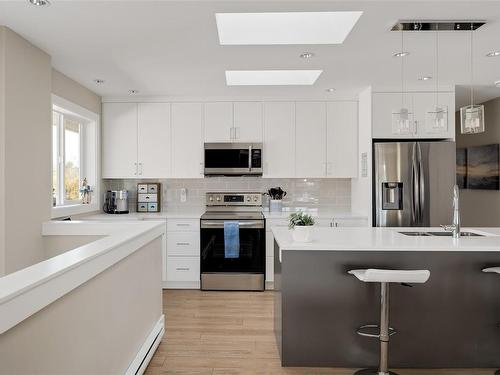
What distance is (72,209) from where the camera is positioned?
13.7 feet

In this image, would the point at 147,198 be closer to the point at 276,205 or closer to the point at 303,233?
the point at 276,205

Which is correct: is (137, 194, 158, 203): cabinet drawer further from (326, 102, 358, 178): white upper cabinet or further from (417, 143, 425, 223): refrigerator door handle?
(417, 143, 425, 223): refrigerator door handle

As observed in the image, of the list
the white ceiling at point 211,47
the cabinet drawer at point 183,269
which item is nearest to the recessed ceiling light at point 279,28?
the white ceiling at point 211,47

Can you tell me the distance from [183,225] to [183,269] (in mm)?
513

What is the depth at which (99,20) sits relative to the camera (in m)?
2.60

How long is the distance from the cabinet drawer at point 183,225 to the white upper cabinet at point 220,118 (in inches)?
42.1

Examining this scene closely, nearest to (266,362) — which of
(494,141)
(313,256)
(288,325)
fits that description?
(288,325)

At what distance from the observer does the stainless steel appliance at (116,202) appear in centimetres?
493

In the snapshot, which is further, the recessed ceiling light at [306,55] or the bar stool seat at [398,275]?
the recessed ceiling light at [306,55]

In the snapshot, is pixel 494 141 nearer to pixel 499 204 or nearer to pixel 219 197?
pixel 499 204

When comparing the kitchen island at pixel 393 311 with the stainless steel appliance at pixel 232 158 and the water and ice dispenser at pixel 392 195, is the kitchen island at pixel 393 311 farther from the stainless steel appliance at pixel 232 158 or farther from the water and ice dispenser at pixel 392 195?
the stainless steel appliance at pixel 232 158

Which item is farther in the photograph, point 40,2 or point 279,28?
point 279,28

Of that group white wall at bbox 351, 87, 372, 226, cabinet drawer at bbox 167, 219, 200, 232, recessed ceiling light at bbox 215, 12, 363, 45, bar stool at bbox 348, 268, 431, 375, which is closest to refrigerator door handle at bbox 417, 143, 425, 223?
white wall at bbox 351, 87, 372, 226

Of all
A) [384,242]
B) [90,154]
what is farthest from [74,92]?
[384,242]
